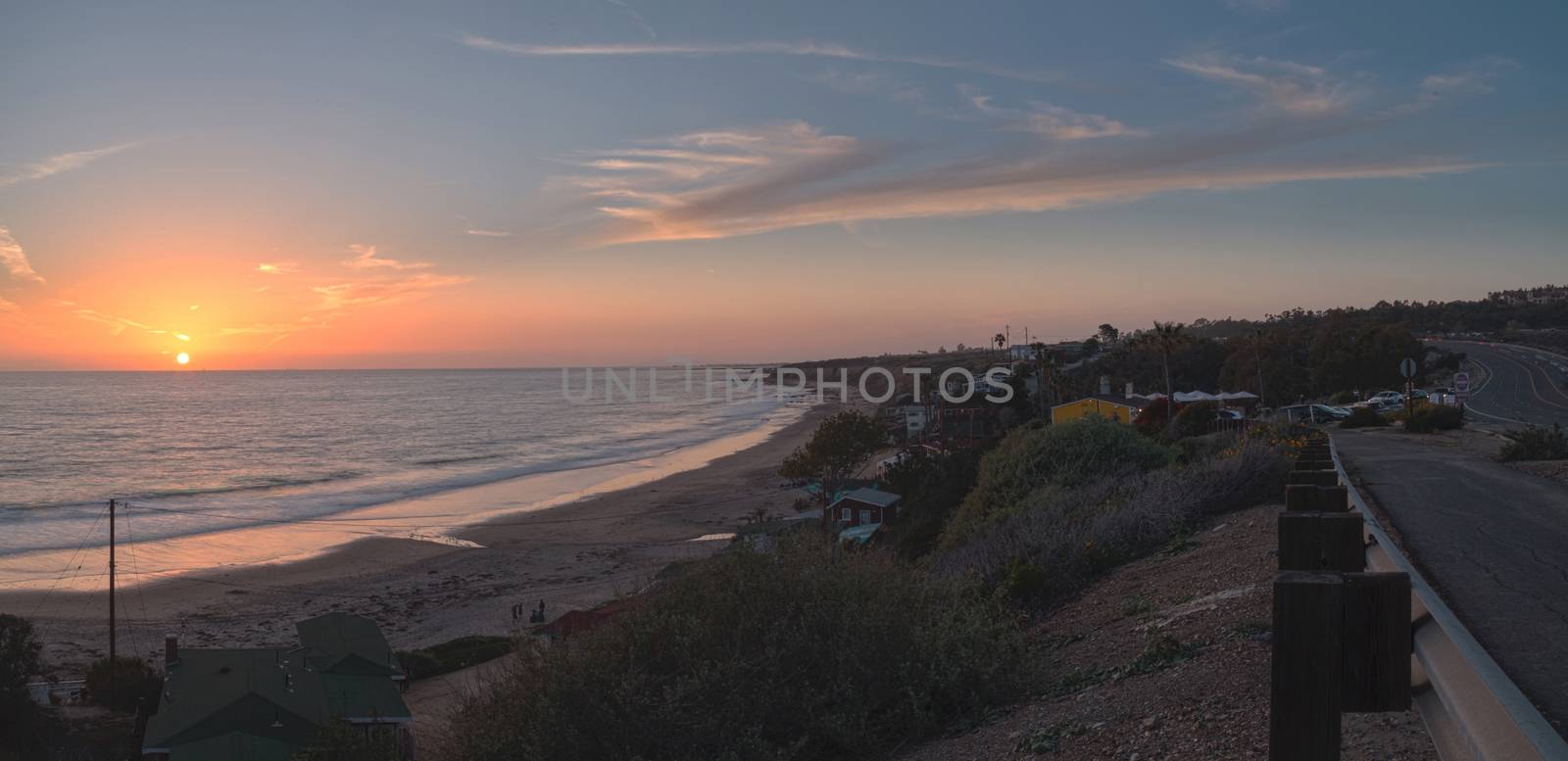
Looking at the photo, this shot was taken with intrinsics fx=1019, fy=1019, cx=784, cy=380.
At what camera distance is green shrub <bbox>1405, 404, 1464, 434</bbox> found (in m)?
25.4

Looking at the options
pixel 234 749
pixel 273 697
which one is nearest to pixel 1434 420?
pixel 273 697

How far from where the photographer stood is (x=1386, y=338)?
191 feet

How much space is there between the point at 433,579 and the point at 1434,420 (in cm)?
2763

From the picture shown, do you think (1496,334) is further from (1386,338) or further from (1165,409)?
(1165,409)

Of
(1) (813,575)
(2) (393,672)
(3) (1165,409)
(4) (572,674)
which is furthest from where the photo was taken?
(3) (1165,409)

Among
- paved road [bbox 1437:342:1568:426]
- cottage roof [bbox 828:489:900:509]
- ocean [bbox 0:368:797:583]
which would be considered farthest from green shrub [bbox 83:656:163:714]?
paved road [bbox 1437:342:1568:426]

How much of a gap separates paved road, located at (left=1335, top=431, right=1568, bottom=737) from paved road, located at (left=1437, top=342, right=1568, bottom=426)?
19.0 meters

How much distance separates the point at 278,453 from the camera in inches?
2562

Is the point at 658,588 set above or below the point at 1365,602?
below

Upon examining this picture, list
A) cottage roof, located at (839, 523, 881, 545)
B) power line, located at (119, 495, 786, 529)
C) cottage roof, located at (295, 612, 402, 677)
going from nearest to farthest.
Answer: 1. cottage roof, located at (295, 612, 402, 677)
2. cottage roof, located at (839, 523, 881, 545)
3. power line, located at (119, 495, 786, 529)

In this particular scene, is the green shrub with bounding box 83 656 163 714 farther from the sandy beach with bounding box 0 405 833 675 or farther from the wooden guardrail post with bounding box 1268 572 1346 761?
the wooden guardrail post with bounding box 1268 572 1346 761

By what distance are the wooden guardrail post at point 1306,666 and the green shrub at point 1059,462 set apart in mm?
13009

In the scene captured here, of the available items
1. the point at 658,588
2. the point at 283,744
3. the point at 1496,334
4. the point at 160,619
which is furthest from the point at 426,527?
the point at 1496,334

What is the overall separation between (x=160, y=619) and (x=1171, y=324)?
44.0 metres
